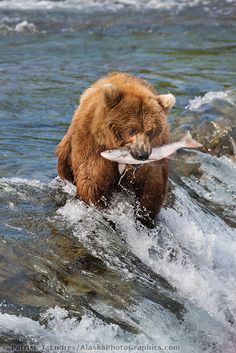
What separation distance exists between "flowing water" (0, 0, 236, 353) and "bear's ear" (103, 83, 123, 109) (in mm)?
811

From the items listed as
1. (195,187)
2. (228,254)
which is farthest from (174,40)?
(228,254)

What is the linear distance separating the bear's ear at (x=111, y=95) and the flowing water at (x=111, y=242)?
811 mm

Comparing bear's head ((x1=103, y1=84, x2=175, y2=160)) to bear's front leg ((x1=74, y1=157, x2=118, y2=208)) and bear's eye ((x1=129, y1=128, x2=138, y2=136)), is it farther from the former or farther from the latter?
bear's front leg ((x1=74, y1=157, x2=118, y2=208))

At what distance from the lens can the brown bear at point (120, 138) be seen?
6230 millimetres

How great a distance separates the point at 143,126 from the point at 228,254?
60.4 inches

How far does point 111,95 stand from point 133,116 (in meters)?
0.23

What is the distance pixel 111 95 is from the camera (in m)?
6.29

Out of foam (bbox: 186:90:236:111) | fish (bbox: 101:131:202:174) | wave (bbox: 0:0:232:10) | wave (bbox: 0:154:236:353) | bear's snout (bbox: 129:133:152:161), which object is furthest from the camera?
wave (bbox: 0:0:232:10)

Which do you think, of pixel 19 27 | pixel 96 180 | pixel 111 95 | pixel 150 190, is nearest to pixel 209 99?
pixel 150 190

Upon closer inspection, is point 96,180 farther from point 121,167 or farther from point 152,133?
point 152,133

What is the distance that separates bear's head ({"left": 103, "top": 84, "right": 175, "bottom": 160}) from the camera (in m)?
6.17

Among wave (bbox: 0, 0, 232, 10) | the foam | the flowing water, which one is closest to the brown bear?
the flowing water

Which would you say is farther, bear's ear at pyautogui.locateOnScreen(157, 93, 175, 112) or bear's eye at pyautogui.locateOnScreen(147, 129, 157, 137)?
bear's ear at pyautogui.locateOnScreen(157, 93, 175, 112)

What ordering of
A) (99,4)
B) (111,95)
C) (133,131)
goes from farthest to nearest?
(99,4)
(111,95)
(133,131)
